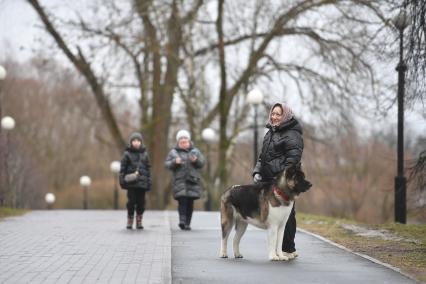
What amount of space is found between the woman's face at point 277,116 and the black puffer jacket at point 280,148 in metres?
0.07

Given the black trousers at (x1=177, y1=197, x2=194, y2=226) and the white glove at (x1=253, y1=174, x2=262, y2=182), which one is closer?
the white glove at (x1=253, y1=174, x2=262, y2=182)

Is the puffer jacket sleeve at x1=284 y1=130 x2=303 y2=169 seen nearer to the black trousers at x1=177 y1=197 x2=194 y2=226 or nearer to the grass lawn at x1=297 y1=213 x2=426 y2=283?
the grass lawn at x1=297 y1=213 x2=426 y2=283

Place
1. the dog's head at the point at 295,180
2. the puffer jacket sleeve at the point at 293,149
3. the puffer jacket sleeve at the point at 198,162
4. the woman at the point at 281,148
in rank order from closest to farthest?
1. the dog's head at the point at 295,180
2. the puffer jacket sleeve at the point at 293,149
3. the woman at the point at 281,148
4. the puffer jacket sleeve at the point at 198,162

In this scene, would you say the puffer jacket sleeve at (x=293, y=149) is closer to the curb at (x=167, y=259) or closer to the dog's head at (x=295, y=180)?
the dog's head at (x=295, y=180)

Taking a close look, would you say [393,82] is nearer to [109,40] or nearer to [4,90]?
[109,40]

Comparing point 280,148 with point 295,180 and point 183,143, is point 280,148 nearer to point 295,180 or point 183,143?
point 295,180

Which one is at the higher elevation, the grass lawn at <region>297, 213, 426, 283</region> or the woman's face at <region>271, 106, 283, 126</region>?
the woman's face at <region>271, 106, 283, 126</region>

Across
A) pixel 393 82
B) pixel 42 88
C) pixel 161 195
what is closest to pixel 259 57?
pixel 161 195

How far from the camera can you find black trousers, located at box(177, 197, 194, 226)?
1695 cm

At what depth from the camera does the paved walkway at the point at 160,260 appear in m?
9.51

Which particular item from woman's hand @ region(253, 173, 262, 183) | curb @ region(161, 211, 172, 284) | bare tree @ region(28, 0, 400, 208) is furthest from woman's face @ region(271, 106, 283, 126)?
bare tree @ region(28, 0, 400, 208)

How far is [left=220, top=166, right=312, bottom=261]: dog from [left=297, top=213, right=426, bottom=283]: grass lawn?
1.55m

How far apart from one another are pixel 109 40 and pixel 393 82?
15.2m

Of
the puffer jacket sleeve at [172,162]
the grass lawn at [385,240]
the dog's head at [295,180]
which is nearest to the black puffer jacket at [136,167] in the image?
Result: the puffer jacket sleeve at [172,162]
